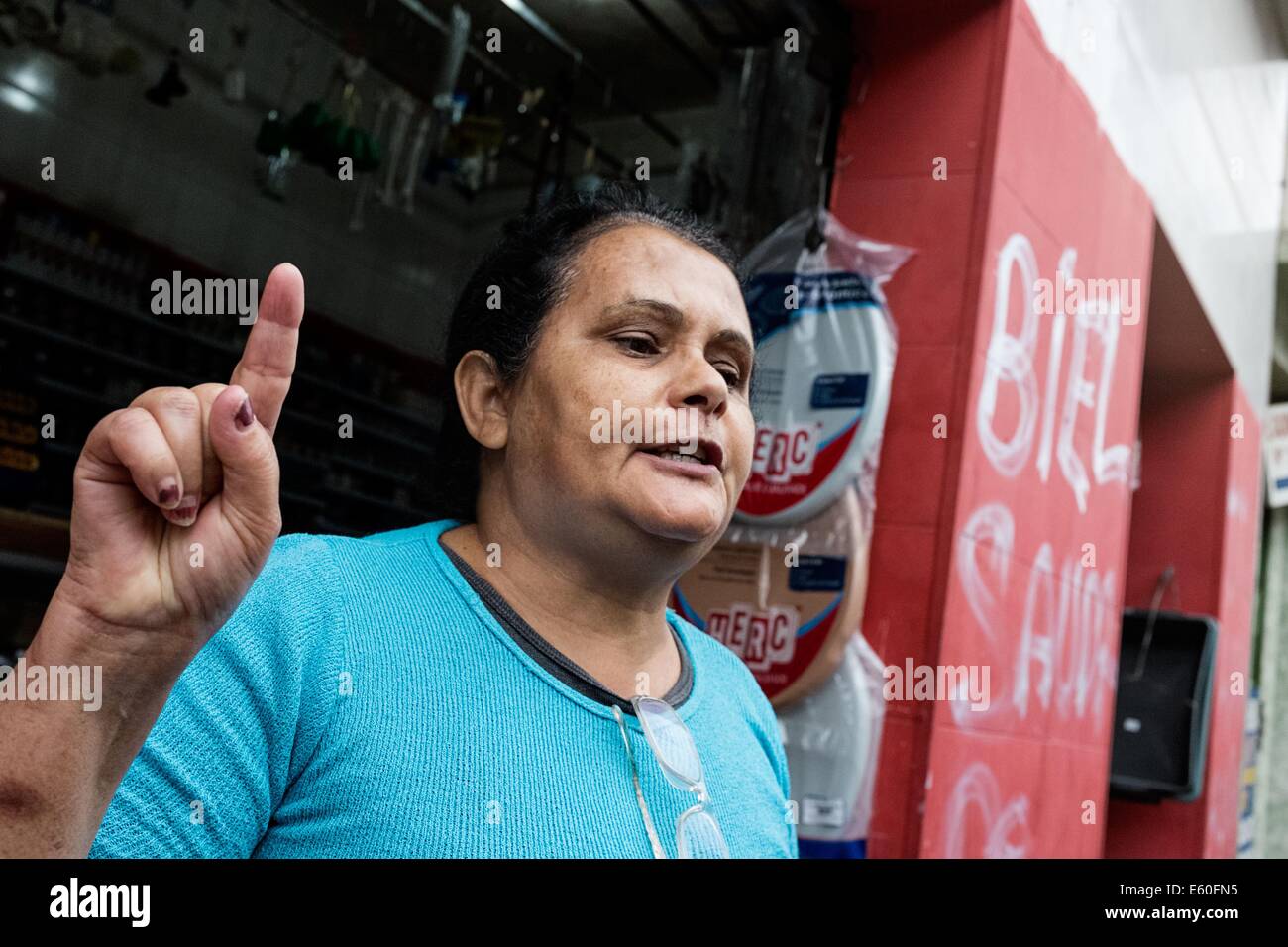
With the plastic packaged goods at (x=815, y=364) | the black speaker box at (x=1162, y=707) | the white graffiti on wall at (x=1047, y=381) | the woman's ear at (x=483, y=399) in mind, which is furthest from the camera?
the black speaker box at (x=1162, y=707)

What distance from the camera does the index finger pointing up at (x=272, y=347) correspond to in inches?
27.8

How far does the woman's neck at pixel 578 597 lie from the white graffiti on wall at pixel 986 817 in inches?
56.3

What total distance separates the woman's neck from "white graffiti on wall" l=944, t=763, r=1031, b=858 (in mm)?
1429

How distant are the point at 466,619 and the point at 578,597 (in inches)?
5.3

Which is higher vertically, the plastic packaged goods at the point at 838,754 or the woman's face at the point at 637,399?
the woman's face at the point at 637,399

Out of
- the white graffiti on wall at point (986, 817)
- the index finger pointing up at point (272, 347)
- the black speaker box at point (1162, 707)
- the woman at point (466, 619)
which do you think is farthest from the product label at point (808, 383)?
the black speaker box at point (1162, 707)

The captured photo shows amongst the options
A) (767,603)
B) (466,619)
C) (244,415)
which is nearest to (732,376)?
(466,619)

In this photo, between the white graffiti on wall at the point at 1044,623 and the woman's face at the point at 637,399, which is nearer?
the woman's face at the point at 637,399

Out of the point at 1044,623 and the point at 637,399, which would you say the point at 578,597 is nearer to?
the point at 637,399

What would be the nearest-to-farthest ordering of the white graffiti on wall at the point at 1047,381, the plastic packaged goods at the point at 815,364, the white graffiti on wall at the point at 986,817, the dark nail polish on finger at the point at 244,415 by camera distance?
the dark nail polish on finger at the point at 244,415, the plastic packaged goods at the point at 815,364, the white graffiti on wall at the point at 986,817, the white graffiti on wall at the point at 1047,381

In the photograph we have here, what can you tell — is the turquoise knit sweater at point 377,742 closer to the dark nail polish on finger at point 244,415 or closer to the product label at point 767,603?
the dark nail polish on finger at point 244,415

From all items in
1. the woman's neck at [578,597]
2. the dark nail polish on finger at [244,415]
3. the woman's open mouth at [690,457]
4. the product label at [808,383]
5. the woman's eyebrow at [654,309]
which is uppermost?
the product label at [808,383]

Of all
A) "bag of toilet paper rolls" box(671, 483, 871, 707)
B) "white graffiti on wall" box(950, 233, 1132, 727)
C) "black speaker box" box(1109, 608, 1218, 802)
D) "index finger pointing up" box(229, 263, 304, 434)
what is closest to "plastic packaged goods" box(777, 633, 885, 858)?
"bag of toilet paper rolls" box(671, 483, 871, 707)
